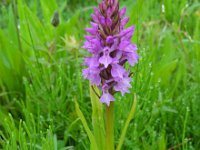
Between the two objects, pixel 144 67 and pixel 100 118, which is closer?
pixel 100 118

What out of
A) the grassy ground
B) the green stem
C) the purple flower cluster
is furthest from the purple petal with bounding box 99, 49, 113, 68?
the grassy ground

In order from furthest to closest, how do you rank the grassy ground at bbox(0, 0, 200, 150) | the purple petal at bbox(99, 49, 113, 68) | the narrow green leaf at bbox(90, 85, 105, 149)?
the grassy ground at bbox(0, 0, 200, 150) → the narrow green leaf at bbox(90, 85, 105, 149) → the purple petal at bbox(99, 49, 113, 68)

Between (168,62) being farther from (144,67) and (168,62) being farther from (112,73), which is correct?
(112,73)

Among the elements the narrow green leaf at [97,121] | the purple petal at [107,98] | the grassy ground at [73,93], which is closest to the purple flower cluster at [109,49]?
the purple petal at [107,98]

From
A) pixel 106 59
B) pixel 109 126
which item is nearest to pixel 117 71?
pixel 106 59

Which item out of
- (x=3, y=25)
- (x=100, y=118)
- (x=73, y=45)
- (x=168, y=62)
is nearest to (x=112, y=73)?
(x=100, y=118)

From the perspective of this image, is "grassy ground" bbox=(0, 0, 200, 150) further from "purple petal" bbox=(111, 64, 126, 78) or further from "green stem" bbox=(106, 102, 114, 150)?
"purple petal" bbox=(111, 64, 126, 78)

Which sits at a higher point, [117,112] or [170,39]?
[170,39]
